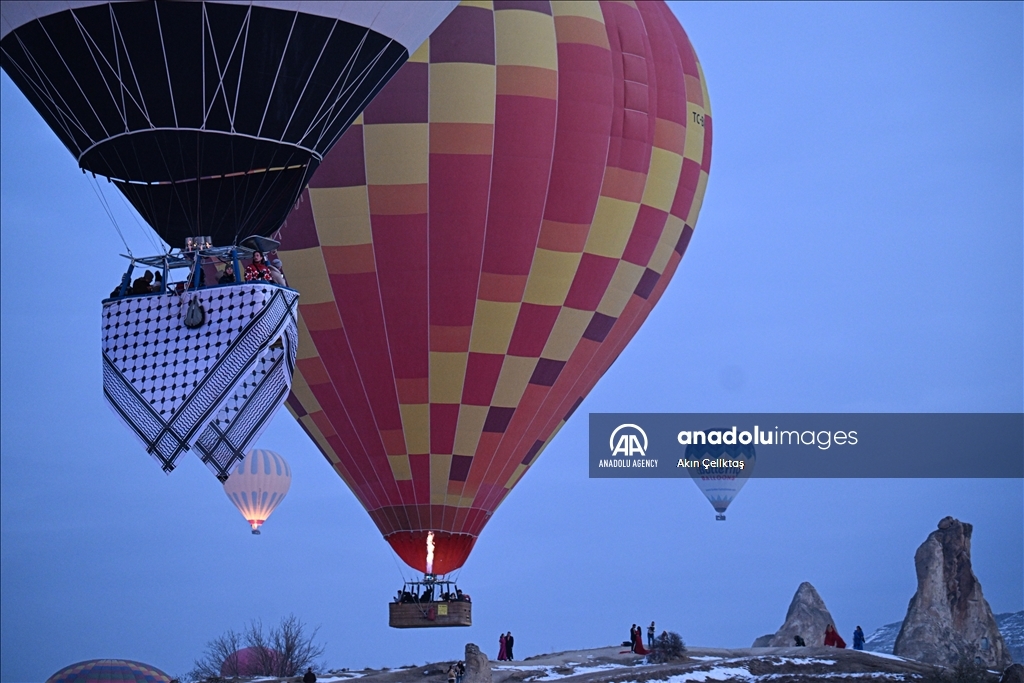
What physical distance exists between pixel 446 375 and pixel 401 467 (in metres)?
1.54

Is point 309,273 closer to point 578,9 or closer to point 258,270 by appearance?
point 258,270

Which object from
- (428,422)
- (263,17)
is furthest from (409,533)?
(263,17)

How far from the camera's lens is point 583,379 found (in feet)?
83.0

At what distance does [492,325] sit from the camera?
23.7 metres

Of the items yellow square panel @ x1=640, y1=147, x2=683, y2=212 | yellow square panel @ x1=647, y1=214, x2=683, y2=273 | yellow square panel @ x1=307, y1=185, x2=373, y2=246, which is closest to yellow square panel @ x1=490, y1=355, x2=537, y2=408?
yellow square panel @ x1=647, y1=214, x2=683, y2=273

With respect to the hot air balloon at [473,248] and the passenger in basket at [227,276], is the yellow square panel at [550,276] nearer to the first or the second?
the hot air balloon at [473,248]

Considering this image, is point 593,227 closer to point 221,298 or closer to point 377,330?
point 377,330

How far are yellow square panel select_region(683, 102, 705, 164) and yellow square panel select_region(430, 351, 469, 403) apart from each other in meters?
5.04

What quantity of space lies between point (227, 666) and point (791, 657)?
14044 mm

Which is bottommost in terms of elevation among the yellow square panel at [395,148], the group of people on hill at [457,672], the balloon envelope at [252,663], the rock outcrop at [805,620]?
the group of people on hill at [457,672]

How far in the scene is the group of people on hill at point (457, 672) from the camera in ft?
73.2

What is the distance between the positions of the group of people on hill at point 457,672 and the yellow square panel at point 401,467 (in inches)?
111

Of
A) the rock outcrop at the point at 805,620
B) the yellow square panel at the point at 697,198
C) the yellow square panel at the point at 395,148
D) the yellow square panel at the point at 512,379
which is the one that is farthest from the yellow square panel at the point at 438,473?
the rock outcrop at the point at 805,620

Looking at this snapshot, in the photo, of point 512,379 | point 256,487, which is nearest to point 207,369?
point 512,379
